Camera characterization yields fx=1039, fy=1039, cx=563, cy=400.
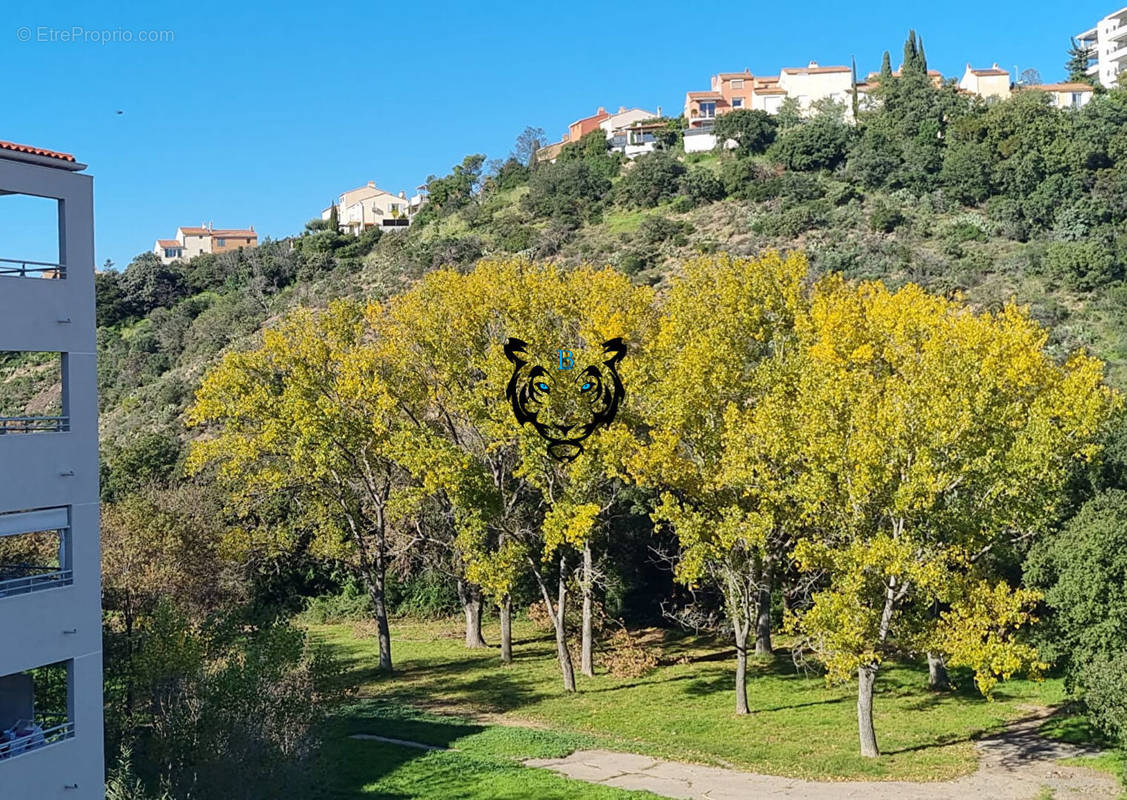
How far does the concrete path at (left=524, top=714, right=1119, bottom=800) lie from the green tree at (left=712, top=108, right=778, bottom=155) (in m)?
75.7

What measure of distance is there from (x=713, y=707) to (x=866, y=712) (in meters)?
5.88

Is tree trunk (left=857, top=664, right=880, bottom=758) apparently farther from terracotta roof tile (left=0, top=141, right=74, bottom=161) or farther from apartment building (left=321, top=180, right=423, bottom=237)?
apartment building (left=321, top=180, right=423, bottom=237)

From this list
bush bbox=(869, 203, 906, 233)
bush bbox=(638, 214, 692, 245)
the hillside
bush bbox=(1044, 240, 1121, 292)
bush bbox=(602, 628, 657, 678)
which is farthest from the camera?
bush bbox=(638, 214, 692, 245)

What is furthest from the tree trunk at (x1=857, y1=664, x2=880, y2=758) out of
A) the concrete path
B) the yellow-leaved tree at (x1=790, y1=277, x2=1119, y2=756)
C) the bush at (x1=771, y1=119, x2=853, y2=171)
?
the bush at (x1=771, y1=119, x2=853, y2=171)

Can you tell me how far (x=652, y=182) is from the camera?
87125 mm

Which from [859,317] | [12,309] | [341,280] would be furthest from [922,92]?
[12,309]

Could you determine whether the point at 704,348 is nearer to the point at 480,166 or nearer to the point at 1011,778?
the point at 1011,778

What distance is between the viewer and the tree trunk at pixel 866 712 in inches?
939

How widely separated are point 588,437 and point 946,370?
961 centimetres

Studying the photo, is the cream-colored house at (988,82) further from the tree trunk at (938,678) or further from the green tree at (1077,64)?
the tree trunk at (938,678)

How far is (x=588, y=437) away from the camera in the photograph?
1127 inches

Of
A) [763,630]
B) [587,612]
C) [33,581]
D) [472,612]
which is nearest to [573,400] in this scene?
[587,612]

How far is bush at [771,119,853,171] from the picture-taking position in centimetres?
8688

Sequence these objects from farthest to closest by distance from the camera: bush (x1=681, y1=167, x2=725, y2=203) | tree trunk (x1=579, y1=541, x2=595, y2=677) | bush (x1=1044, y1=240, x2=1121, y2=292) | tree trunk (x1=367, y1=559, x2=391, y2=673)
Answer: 1. bush (x1=681, y1=167, x2=725, y2=203)
2. bush (x1=1044, y1=240, x2=1121, y2=292)
3. tree trunk (x1=367, y1=559, x2=391, y2=673)
4. tree trunk (x1=579, y1=541, x2=595, y2=677)
